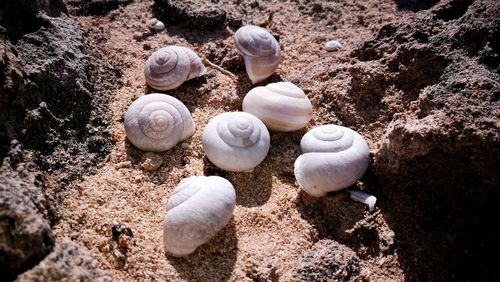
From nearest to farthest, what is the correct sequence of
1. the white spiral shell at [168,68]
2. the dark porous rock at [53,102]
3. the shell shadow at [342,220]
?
the dark porous rock at [53,102] → the shell shadow at [342,220] → the white spiral shell at [168,68]

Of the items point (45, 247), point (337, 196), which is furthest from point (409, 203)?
point (45, 247)

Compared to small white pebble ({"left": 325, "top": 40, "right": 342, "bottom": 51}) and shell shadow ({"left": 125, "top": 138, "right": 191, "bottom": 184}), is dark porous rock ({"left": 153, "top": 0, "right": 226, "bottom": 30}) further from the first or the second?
shell shadow ({"left": 125, "top": 138, "right": 191, "bottom": 184})

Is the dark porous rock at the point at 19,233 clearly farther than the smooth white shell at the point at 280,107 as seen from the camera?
No

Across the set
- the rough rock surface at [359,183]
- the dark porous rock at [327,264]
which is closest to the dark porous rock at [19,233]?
the rough rock surface at [359,183]

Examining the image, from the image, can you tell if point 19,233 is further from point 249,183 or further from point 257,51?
point 257,51

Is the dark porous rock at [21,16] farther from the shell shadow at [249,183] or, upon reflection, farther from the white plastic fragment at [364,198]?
the white plastic fragment at [364,198]

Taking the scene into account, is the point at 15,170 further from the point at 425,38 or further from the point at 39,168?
the point at 425,38

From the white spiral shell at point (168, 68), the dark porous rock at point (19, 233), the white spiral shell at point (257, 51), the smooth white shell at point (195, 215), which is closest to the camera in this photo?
the dark porous rock at point (19, 233)
